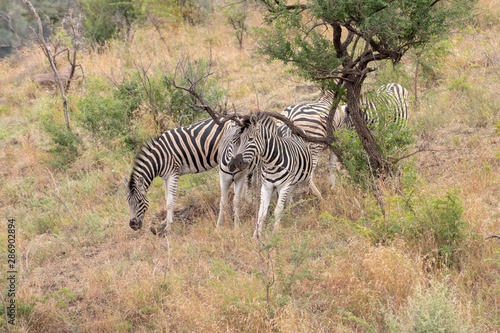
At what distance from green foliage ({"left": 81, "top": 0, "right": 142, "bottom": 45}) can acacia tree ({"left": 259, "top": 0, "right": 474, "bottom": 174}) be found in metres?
12.0

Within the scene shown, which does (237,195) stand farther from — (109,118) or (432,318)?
(109,118)

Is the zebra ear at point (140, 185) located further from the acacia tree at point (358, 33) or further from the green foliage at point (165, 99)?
the green foliage at point (165, 99)

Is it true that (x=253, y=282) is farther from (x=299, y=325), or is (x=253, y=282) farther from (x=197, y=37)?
(x=197, y=37)

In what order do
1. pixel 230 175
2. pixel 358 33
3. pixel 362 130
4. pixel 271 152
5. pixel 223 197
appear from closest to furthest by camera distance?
pixel 358 33
pixel 271 152
pixel 362 130
pixel 230 175
pixel 223 197

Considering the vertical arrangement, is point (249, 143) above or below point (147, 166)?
above

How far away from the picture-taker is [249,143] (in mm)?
5754

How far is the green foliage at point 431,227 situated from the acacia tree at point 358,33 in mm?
1247

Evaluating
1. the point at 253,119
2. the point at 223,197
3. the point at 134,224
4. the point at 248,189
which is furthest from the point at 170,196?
the point at 253,119

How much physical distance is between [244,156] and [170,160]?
1.70 meters

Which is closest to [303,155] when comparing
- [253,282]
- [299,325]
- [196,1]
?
[253,282]

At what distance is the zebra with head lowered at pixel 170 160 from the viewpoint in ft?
21.8

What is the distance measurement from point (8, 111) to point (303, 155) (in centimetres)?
1118

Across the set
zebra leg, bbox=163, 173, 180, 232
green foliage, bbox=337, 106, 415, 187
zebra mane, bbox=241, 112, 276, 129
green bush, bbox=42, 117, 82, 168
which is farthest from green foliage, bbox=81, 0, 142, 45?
green foliage, bbox=337, 106, 415, 187

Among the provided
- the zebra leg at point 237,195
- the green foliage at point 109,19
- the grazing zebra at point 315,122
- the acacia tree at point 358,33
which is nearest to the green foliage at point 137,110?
the grazing zebra at point 315,122
